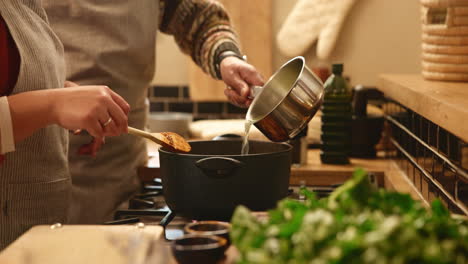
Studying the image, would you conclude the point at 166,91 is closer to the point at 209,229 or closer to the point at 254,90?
the point at 254,90

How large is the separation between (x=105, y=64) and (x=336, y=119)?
2.47 ft

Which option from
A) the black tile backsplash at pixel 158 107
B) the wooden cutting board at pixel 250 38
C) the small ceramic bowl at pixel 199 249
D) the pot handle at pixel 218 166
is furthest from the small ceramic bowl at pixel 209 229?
the black tile backsplash at pixel 158 107

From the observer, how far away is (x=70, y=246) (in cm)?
108

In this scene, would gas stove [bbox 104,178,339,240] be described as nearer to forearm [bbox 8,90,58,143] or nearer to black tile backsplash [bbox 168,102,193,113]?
forearm [bbox 8,90,58,143]

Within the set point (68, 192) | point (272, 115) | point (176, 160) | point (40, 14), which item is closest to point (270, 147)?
point (272, 115)

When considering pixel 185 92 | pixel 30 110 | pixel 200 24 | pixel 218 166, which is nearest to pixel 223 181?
pixel 218 166

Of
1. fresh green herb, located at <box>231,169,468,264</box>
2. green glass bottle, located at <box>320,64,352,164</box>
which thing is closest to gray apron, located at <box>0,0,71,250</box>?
fresh green herb, located at <box>231,169,468,264</box>

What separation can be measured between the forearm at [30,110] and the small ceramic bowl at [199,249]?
0.41 meters

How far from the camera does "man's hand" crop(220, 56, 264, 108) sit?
1715mm

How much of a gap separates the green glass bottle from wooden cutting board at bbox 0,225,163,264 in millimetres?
1129

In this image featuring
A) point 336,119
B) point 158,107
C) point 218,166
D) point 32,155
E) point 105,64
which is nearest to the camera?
point 218,166

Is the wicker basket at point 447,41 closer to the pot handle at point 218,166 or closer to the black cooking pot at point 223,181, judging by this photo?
the black cooking pot at point 223,181

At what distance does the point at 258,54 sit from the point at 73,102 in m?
1.99

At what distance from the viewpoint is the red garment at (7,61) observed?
140 cm
